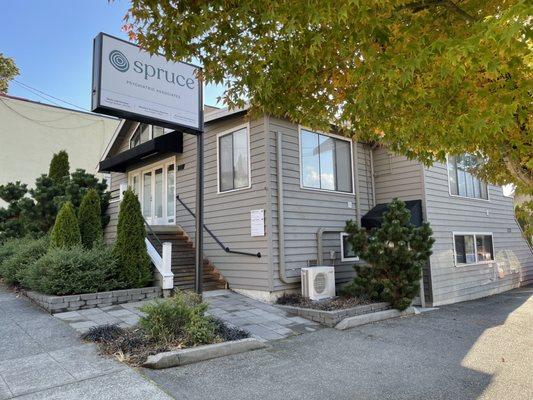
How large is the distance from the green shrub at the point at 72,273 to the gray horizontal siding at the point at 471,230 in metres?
7.62

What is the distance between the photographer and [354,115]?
4746 millimetres

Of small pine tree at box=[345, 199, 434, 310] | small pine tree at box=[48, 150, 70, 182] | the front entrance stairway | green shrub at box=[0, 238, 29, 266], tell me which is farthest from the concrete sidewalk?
small pine tree at box=[48, 150, 70, 182]

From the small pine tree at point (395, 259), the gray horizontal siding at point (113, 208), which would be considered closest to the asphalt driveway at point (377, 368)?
the small pine tree at point (395, 259)

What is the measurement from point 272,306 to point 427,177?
540 cm

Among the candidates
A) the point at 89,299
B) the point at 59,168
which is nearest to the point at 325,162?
the point at 89,299

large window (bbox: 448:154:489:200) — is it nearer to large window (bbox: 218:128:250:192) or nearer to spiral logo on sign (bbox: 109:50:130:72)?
large window (bbox: 218:128:250:192)

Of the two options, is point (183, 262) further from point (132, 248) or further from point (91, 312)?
point (91, 312)

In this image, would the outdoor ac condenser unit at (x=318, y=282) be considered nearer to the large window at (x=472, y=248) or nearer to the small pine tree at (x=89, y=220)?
the large window at (x=472, y=248)

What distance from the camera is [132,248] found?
838 centimetres

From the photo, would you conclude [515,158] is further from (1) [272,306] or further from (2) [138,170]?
(2) [138,170]

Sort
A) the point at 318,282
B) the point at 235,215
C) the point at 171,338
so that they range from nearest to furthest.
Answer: the point at 171,338 < the point at 318,282 < the point at 235,215

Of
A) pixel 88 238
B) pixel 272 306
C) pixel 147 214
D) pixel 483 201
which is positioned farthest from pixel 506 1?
pixel 147 214

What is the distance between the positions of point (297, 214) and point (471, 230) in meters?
6.22

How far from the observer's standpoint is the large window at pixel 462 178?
1164cm
